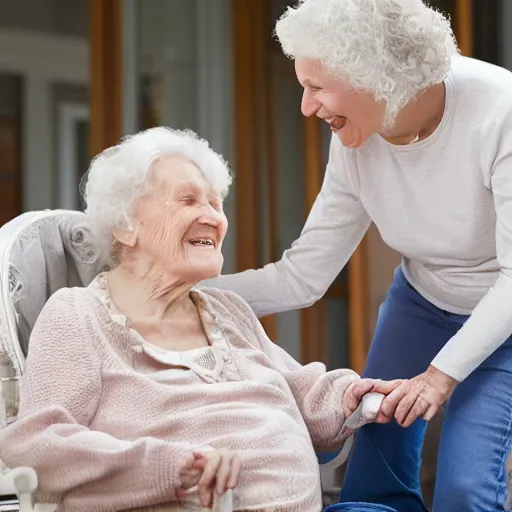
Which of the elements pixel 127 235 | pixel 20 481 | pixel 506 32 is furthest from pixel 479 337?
pixel 506 32

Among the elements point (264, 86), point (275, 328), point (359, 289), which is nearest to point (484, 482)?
point (359, 289)

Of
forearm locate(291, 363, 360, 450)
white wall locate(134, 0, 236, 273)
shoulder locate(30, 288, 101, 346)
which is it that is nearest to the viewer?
shoulder locate(30, 288, 101, 346)

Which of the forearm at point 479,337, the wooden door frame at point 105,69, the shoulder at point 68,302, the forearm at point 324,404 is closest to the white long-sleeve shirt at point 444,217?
the forearm at point 479,337

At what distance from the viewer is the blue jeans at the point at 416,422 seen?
187 centimetres

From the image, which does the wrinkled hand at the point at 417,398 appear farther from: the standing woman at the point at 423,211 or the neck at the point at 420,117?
the neck at the point at 420,117

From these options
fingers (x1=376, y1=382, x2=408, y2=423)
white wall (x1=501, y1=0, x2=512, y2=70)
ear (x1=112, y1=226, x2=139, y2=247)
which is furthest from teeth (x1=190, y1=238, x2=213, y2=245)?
white wall (x1=501, y1=0, x2=512, y2=70)

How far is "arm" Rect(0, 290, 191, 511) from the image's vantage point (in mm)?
1563

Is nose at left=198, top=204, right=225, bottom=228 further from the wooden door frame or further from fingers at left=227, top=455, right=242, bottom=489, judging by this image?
the wooden door frame

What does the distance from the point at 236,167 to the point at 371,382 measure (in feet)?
10.3

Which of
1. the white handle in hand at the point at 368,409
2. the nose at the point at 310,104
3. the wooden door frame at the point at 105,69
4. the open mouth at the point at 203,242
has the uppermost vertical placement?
the wooden door frame at the point at 105,69

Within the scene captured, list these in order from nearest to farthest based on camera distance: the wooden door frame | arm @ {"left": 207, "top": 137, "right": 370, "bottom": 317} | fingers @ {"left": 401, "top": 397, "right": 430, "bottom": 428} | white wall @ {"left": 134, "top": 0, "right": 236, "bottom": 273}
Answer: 1. fingers @ {"left": 401, "top": 397, "right": 430, "bottom": 428}
2. arm @ {"left": 207, "top": 137, "right": 370, "bottom": 317}
3. the wooden door frame
4. white wall @ {"left": 134, "top": 0, "right": 236, "bottom": 273}

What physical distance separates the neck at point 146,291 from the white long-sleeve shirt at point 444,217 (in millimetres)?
307

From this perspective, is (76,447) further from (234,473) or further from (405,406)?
(405,406)

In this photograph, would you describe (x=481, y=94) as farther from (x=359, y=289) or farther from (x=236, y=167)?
(x=236, y=167)
